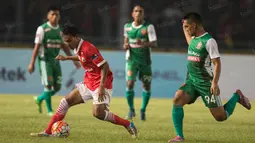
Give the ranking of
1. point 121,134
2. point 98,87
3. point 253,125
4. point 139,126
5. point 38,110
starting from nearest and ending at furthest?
1. point 98,87
2. point 121,134
3. point 139,126
4. point 253,125
5. point 38,110

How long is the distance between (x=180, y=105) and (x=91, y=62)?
5.01 feet

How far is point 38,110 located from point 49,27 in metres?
2.10

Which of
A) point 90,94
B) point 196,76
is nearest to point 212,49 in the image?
point 196,76

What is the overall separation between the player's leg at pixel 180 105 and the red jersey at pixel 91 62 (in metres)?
1.07

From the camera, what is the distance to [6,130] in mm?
12750

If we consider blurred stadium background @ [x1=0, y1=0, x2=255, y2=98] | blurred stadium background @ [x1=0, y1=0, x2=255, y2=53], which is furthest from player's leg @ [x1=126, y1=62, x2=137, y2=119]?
blurred stadium background @ [x1=0, y1=0, x2=255, y2=53]

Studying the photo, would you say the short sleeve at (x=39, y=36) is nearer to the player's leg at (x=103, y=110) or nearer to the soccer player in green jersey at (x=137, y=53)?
the soccer player in green jersey at (x=137, y=53)

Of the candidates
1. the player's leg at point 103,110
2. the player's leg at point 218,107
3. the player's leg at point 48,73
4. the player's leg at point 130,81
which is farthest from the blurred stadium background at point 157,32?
the player's leg at point 103,110

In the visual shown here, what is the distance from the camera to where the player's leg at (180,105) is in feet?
38.3

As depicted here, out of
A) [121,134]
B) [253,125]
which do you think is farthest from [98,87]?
[253,125]

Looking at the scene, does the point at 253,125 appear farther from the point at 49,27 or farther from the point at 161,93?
the point at 161,93

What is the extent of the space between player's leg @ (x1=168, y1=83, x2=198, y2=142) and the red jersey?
3.51 ft

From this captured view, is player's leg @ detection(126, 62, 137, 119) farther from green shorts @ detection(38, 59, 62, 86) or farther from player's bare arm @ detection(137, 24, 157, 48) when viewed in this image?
green shorts @ detection(38, 59, 62, 86)

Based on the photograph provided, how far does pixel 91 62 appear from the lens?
11852 millimetres
